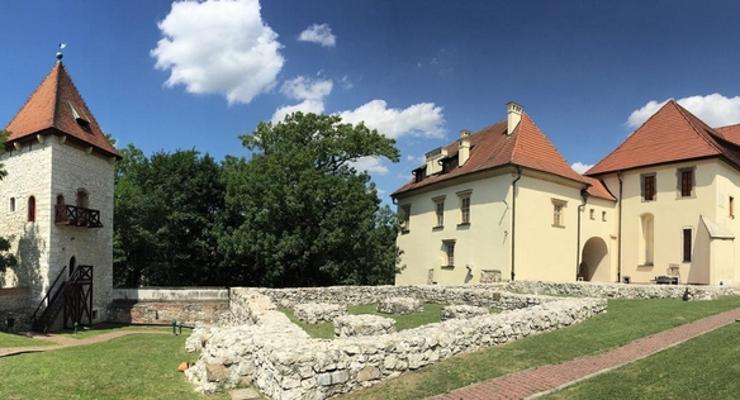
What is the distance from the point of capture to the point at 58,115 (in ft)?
77.0

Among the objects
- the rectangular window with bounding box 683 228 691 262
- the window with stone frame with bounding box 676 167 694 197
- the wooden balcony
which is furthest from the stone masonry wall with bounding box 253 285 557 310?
the window with stone frame with bounding box 676 167 694 197

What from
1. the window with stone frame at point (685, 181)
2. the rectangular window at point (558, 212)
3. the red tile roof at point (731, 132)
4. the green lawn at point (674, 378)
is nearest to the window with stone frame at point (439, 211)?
the rectangular window at point (558, 212)

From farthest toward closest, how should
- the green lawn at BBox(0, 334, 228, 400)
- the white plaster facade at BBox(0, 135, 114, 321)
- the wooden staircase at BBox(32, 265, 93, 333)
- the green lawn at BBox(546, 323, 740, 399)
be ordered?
the white plaster facade at BBox(0, 135, 114, 321) → the wooden staircase at BBox(32, 265, 93, 333) → the green lawn at BBox(0, 334, 228, 400) → the green lawn at BBox(546, 323, 740, 399)

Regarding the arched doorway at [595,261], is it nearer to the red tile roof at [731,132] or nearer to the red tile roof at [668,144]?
the red tile roof at [668,144]

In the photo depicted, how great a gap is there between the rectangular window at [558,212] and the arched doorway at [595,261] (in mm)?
4167

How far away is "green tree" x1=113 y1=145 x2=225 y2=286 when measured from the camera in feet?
103

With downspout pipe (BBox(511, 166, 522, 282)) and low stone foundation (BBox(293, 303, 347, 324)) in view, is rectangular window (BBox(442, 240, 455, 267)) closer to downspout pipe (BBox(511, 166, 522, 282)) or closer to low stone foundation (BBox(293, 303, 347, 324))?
downspout pipe (BBox(511, 166, 522, 282))

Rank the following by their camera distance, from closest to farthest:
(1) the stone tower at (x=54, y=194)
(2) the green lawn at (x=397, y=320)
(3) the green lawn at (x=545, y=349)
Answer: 1. (3) the green lawn at (x=545, y=349)
2. (2) the green lawn at (x=397, y=320)
3. (1) the stone tower at (x=54, y=194)

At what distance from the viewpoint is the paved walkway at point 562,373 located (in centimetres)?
772

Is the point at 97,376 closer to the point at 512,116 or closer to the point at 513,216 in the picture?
the point at 513,216

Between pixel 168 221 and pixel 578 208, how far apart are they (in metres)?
25.2

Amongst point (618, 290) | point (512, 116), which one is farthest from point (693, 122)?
point (618, 290)

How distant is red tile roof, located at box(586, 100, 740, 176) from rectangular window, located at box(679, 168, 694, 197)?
79 centimetres

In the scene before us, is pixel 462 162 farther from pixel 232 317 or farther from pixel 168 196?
pixel 168 196
